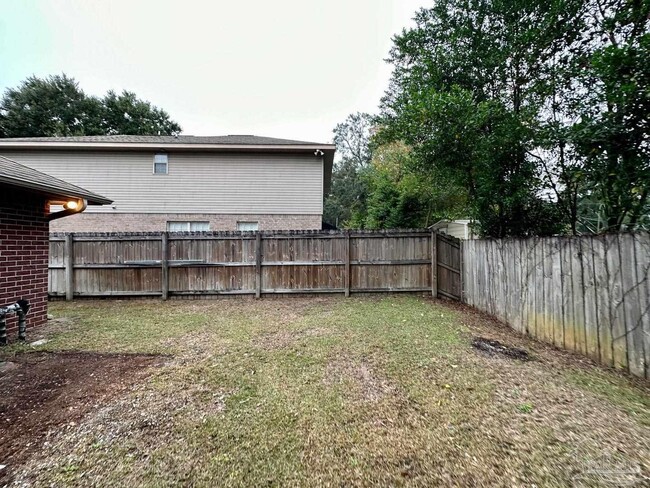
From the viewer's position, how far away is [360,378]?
2.92 meters

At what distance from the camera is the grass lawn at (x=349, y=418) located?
1.69 meters

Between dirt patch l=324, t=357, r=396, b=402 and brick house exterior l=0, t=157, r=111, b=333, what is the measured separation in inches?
190

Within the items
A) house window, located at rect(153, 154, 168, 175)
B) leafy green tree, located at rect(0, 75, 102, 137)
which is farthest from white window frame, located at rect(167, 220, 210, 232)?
leafy green tree, located at rect(0, 75, 102, 137)

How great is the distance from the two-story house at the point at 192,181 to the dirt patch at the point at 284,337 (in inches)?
235

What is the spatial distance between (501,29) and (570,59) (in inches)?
67.8

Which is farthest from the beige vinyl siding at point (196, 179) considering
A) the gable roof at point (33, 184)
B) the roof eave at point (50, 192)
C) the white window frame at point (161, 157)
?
the gable roof at point (33, 184)

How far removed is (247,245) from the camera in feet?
23.5

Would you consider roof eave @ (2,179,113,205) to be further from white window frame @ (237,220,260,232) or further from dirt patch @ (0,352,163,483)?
white window frame @ (237,220,260,232)

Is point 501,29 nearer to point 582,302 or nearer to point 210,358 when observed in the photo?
point 582,302

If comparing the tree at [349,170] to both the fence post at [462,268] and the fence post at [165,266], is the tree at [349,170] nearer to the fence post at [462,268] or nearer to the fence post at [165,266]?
the fence post at [462,268]

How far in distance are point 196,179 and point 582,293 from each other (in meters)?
10.8

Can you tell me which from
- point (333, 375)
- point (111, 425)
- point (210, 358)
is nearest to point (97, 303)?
point (210, 358)

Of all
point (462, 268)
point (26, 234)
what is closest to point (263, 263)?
point (26, 234)

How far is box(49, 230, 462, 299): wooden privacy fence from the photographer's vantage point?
688cm
